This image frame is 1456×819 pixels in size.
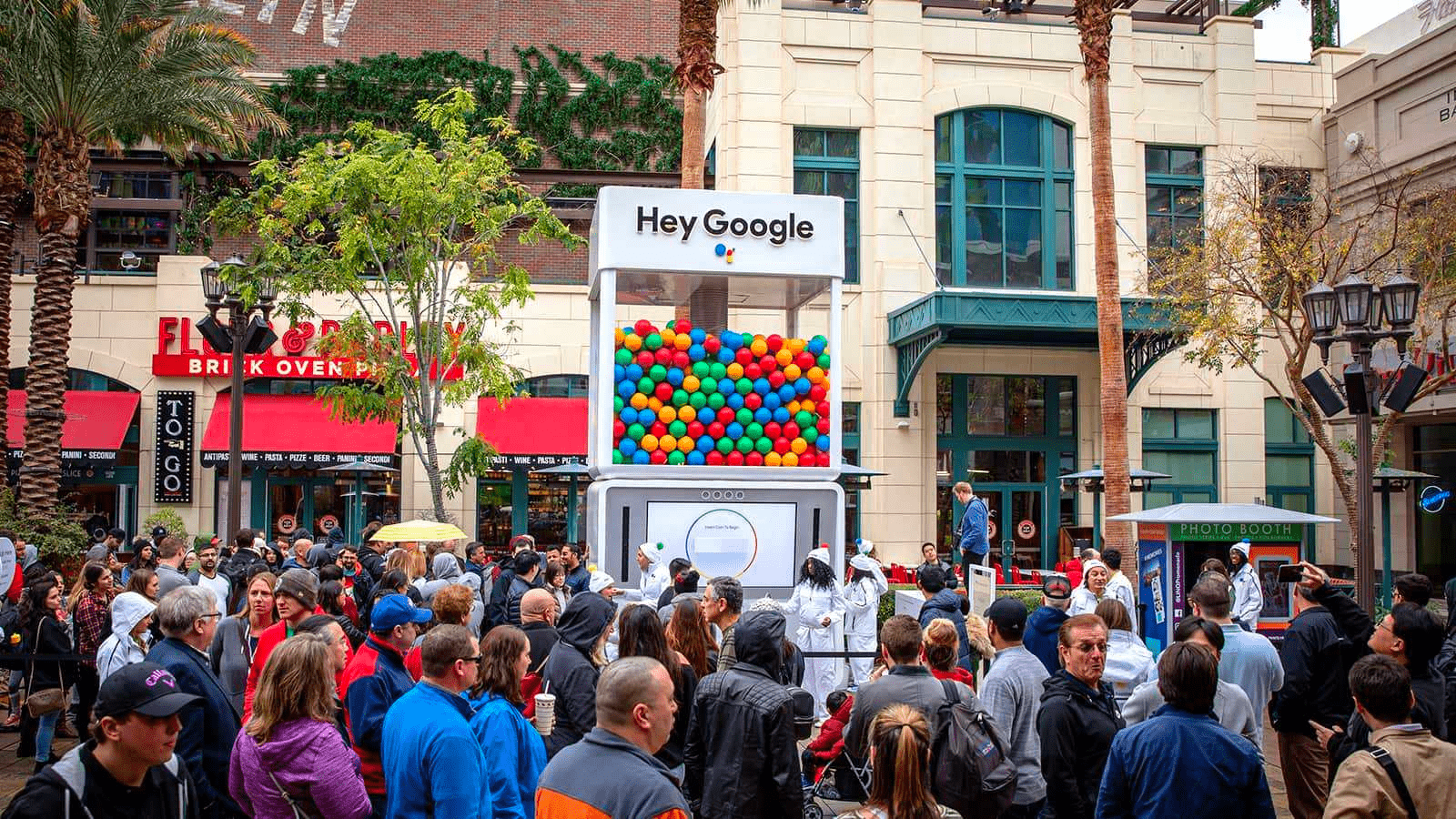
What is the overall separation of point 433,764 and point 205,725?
59.9 inches

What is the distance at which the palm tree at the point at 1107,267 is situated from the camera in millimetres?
20156

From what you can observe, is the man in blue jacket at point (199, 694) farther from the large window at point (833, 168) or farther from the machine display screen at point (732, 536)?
the large window at point (833, 168)

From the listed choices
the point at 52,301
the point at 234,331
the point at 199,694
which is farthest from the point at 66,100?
the point at 199,694

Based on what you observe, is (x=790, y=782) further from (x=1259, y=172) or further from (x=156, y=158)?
(x=156, y=158)

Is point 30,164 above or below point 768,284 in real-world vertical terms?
above

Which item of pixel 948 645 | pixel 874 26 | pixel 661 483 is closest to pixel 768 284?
pixel 661 483

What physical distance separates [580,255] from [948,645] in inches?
964

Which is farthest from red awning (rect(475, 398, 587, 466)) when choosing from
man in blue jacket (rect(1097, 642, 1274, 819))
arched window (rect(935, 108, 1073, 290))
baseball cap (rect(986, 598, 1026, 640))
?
man in blue jacket (rect(1097, 642, 1274, 819))

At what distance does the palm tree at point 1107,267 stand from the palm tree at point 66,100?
15.2 meters

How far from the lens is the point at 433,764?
4.73m

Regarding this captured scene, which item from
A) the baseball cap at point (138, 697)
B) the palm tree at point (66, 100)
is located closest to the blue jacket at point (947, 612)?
the baseball cap at point (138, 697)

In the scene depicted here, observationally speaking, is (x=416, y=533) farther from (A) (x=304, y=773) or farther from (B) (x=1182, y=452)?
(B) (x=1182, y=452)

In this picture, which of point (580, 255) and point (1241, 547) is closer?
point (1241, 547)

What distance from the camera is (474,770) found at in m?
4.75
